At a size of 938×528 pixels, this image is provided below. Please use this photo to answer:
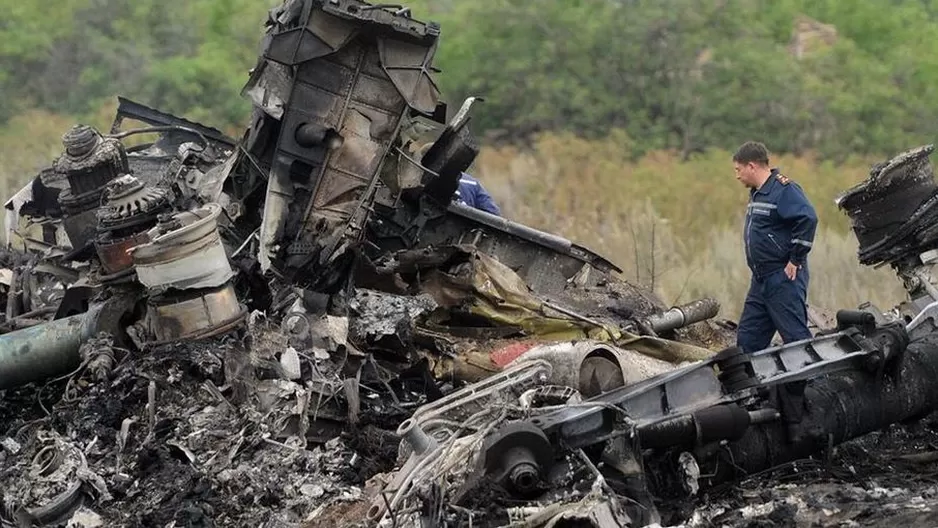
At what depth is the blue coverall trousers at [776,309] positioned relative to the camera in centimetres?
635

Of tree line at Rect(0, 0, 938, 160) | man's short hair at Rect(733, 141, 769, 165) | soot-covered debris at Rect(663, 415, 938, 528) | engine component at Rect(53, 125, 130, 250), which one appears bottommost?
soot-covered debris at Rect(663, 415, 938, 528)

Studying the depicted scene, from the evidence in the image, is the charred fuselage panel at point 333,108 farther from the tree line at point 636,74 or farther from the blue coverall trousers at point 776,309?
the tree line at point 636,74

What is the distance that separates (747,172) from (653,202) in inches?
615

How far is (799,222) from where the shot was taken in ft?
20.6

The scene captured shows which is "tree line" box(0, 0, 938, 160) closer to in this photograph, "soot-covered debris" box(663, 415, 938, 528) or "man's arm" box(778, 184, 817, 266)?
"man's arm" box(778, 184, 817, 266)

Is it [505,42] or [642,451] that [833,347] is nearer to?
[642,451]

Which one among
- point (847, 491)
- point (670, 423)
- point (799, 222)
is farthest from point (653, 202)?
point (670, 423)

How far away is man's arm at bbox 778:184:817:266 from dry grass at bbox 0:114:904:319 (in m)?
7.26

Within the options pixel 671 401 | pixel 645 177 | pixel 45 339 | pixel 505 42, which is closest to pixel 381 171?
pixel 45 339

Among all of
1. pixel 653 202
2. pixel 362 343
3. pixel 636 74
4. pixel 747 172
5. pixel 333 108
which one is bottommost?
pixel 362 343

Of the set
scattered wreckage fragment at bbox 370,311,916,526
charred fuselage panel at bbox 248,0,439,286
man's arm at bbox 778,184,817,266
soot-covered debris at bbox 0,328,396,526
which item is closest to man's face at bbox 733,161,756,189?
man's arm at bbox 778,184,817,266

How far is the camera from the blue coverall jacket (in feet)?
20.7

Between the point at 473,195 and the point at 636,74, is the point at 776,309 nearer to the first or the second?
the point at 473,195

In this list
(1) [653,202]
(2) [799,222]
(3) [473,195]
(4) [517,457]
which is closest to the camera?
(4) [517,457]
